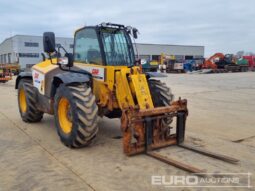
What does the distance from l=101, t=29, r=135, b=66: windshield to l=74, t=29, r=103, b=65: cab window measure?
0.17 meters

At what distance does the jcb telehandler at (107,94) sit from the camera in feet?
15.7

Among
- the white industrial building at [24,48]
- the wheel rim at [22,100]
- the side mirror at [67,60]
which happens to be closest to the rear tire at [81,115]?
the side mirror at [67,60]

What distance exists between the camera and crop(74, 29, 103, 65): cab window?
566cm

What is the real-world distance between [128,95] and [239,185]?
2.35m

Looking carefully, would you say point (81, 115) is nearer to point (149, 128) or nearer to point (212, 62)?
point (149, 128)

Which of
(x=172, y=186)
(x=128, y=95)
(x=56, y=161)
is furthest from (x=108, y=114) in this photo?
(x=172, y=186)

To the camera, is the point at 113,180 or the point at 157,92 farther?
the point at 157,92

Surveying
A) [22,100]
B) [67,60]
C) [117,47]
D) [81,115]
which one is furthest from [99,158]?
[22,100]

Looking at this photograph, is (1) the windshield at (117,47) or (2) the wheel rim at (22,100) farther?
(2) the wheel rim at (22,100)

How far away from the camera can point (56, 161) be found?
15.0 feet

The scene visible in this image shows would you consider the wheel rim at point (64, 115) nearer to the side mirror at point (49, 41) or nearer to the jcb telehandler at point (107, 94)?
the jcb telehandler at point (107, 94)

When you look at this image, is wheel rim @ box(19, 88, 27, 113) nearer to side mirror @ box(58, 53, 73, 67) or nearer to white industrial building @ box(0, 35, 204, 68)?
side mirror @ box(58, 53, 73, 67)

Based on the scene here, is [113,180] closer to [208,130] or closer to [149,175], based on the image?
[149,175]

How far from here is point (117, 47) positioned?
5.88 meters
